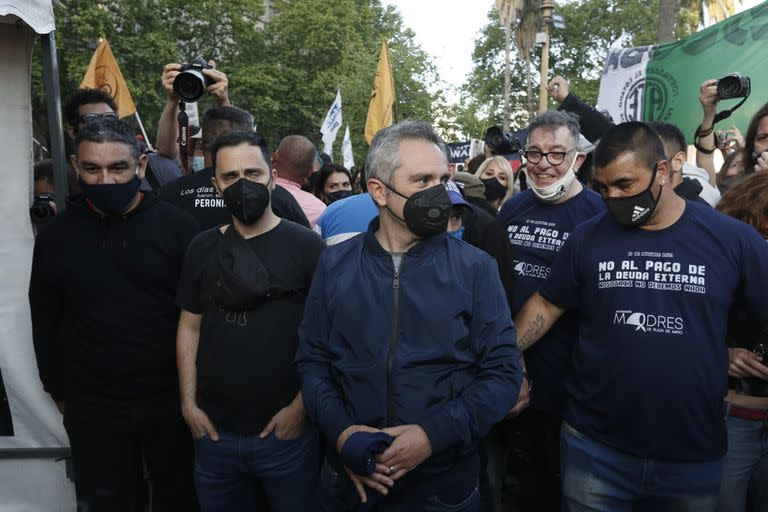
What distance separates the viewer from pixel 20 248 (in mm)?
3273

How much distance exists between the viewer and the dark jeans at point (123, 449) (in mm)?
2877

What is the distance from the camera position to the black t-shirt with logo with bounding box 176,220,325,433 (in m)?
2.60

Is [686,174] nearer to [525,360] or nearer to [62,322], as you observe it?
[525,360]

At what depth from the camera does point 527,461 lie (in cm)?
339

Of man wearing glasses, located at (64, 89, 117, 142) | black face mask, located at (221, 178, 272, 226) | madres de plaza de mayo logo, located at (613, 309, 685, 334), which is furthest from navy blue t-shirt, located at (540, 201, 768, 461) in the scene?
man wearing glasses, located at (64, 89, 117, 142)

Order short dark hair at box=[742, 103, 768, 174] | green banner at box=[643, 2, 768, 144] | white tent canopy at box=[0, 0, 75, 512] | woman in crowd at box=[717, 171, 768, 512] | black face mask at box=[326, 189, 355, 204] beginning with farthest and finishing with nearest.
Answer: black face mask at box=[326, 189, 355, 204]
green banner at box=[643, 2, 768, 144]
short dark hair at box=[742, 103, 768, 174]
white tent canopy at box=[0, 0, 75, 512]
woman in crowd at box=[717, 171, 768, 512]

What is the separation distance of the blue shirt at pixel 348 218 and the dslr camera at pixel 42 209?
→ 4.59ft

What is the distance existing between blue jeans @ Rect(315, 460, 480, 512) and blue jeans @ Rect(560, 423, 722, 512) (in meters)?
0.50

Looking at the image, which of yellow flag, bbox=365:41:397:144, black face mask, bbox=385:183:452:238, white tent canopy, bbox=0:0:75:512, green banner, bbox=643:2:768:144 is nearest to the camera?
black face mask, bbox=385:183:452:238

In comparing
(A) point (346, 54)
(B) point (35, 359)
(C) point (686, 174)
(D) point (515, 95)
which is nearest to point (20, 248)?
(B) point (35, 359)

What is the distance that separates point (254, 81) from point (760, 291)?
27124 millimetres

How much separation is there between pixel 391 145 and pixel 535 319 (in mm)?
1045

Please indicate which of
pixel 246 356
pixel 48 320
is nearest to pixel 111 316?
pixel 48 320

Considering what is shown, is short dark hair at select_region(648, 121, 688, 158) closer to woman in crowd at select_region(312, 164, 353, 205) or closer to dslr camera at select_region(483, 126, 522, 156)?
dslr camera at select_region(483, 126, 522, 156)
